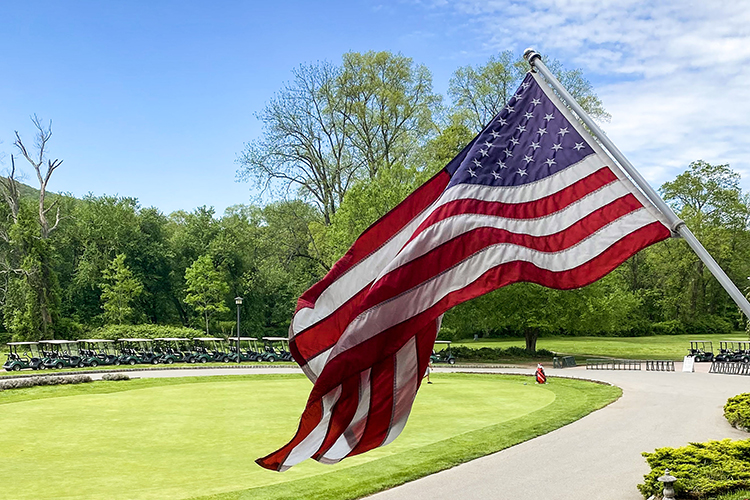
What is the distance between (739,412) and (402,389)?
15.7m

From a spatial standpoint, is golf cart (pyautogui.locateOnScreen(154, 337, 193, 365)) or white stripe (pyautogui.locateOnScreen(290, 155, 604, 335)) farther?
golf cart (pyautogui.locateOnScreen(154, 337, 193, 365))

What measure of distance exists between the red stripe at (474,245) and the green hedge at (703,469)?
20.3 feet

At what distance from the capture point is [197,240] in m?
73.5

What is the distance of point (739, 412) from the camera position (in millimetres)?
18500

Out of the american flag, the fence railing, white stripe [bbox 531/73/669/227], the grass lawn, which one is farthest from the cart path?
the fence railing

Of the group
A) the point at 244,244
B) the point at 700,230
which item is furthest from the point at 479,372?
the point at 700,230

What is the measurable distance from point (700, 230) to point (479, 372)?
49117 millimetres

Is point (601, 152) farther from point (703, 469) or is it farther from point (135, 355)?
point (135, 355)

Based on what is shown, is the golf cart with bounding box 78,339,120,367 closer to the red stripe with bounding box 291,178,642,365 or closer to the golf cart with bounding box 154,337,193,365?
the golf cart with bounding box 154,337,193,365

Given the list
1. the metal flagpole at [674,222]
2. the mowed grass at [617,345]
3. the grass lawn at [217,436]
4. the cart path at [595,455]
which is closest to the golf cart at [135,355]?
the grass lawn at [217,436]

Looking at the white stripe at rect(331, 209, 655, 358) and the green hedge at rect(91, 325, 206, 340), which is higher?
the white stripe at rect(331, 209, 655, 358)

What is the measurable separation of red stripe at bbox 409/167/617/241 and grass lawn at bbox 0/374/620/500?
289 inches

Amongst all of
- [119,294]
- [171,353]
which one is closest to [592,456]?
[171,353]

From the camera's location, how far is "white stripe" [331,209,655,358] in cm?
625
